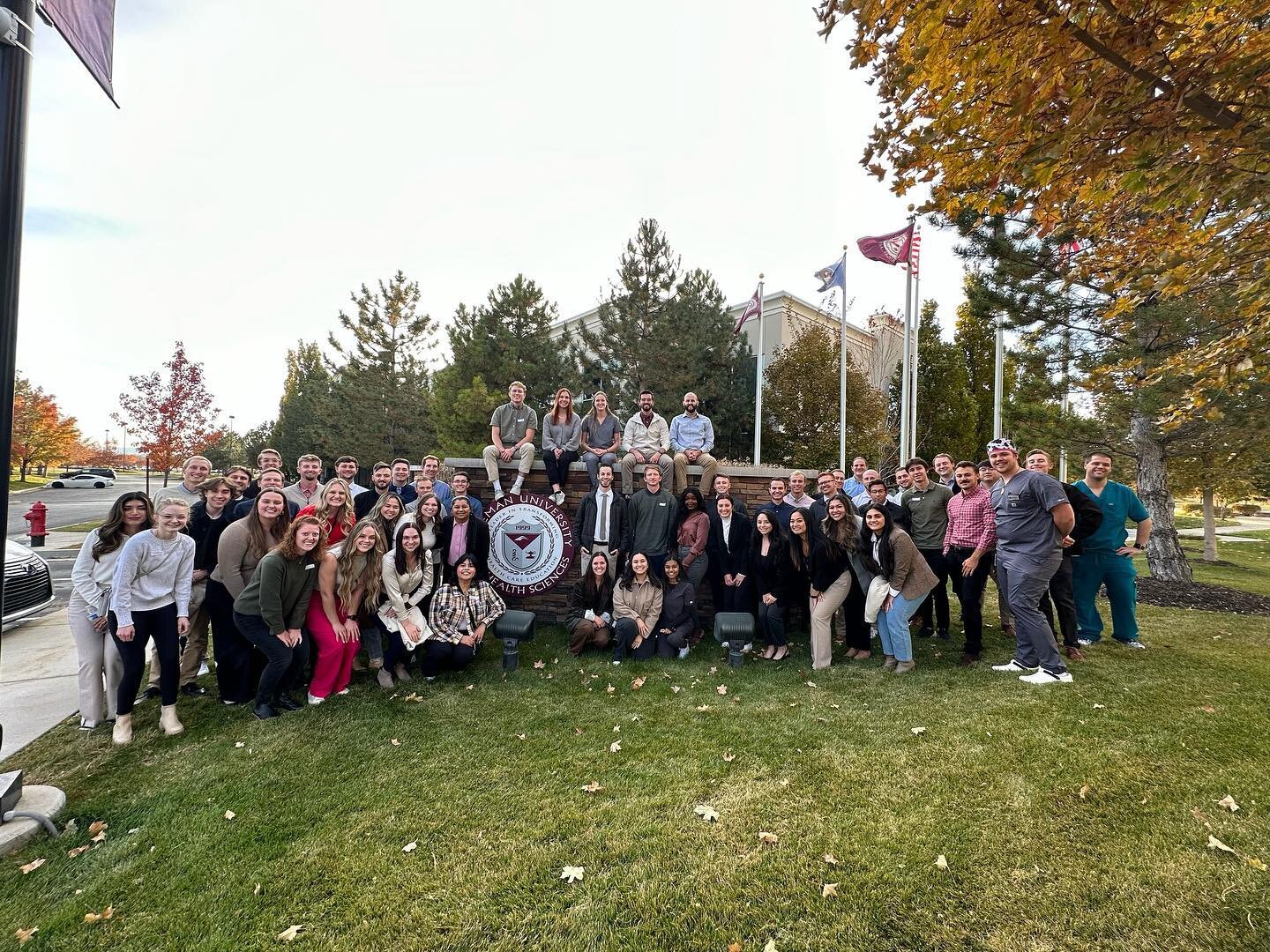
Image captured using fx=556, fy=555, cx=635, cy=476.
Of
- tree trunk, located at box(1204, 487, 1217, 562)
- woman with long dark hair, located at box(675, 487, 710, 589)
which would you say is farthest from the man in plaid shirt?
tree trunk, located at box(1204, 487, 1217, 562)

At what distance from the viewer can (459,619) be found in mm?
5562

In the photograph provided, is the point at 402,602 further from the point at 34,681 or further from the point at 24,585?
the point at 24,585

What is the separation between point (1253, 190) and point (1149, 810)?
3530mm

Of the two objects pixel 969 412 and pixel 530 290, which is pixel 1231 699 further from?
pixel 530 290

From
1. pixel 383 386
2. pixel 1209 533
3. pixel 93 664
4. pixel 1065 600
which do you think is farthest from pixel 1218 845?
pixel 383 386

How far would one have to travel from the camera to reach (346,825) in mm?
3148

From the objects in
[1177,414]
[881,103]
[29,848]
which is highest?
[881,103]

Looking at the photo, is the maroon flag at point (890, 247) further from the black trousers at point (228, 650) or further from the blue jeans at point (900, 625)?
the black trousers at point (228, 650)

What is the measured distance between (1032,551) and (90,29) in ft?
24.4

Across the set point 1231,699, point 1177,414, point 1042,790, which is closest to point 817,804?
point 1042,790

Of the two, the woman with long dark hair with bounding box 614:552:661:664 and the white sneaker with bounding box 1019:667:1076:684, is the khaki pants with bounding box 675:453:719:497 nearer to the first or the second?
the woman with long dark hair with bounding box 614:552:661:664

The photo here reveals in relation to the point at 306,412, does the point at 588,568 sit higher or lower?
lower

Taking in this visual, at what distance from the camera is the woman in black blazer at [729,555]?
6.38m

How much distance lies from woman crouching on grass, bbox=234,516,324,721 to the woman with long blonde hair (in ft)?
1.30
